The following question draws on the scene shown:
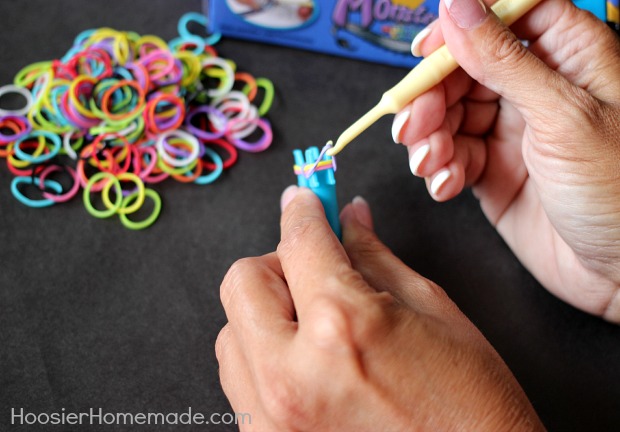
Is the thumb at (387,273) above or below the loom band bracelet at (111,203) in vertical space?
above

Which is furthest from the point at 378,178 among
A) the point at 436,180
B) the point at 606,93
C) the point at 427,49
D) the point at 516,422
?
the point at 516,422

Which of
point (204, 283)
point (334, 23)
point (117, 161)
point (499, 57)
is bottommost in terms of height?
point (204, 283)

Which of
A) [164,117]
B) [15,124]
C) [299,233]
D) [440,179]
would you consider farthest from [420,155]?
[15,124]

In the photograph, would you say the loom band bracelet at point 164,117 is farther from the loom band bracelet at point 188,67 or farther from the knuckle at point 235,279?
the knuckle at point 235,279

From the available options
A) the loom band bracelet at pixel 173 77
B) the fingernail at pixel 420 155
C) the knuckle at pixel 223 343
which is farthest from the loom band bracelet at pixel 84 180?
the fingernail at pixel 420 155

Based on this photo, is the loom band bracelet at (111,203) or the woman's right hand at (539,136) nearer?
the woman's right hand at (539,136)

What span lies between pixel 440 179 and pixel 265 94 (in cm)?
43

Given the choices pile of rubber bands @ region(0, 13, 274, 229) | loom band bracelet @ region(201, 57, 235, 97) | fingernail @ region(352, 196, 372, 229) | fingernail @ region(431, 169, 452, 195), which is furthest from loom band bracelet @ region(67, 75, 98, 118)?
fingernail @ region(431, 169, 452, 195)

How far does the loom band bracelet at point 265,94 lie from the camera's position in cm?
116

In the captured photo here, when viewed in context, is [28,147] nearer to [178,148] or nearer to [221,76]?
[178,148]

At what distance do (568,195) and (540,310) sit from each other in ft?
0.88

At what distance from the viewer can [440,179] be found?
3.04ft

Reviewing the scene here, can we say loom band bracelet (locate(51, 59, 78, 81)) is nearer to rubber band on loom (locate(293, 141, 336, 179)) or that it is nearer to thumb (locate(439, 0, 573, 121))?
rubber band on loom (locate(293, 141, 336, 179))

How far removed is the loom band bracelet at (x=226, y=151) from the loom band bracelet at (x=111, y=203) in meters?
0.16
